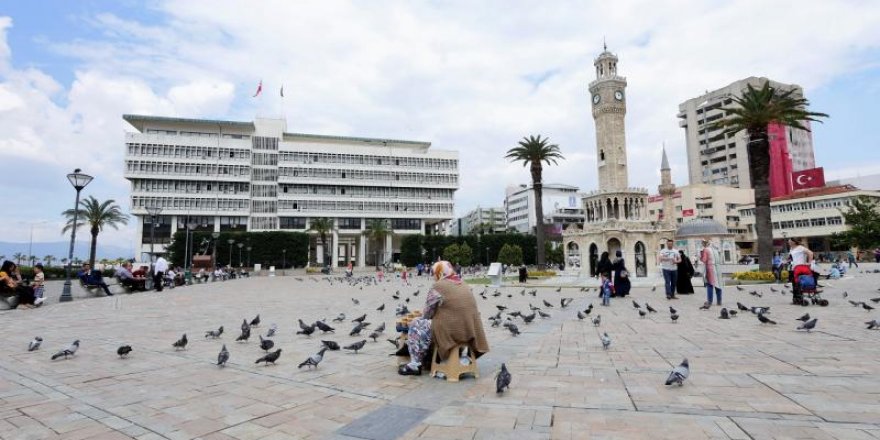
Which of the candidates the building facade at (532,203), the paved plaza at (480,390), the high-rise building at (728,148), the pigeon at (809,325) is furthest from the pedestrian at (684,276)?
the building facade at (532,203)

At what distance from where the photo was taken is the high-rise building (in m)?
82.8

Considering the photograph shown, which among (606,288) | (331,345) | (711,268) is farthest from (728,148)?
(331,345)

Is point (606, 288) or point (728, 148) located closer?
point (606, 288)

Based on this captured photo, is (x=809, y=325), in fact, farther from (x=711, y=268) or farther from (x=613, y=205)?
(x=613, y=205)

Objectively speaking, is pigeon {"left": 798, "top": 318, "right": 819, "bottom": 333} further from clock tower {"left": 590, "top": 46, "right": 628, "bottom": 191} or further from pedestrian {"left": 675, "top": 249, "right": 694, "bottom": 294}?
clock tower {"left": 590, "top": 46, "right": 628, "bottom": 191}

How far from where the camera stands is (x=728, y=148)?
304ft

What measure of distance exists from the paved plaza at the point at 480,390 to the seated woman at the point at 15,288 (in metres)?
7.16

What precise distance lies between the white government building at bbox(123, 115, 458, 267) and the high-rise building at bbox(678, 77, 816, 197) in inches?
2162

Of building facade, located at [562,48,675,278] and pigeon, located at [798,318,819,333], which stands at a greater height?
building facade, located at [562,48,675,278]

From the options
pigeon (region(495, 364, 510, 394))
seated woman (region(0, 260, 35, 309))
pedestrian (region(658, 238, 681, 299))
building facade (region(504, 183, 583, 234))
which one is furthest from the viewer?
building facade (region(504, 183, 583, 234))

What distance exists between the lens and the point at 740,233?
79.4 meters

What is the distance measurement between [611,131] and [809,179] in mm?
51492

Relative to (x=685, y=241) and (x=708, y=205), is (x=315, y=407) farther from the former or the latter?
(x=708, y=205)

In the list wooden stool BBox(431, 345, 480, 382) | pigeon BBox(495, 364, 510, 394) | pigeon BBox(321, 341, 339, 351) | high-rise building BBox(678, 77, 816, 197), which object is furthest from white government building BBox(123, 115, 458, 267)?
pigeon BBox(495, 364, 510, 394)
